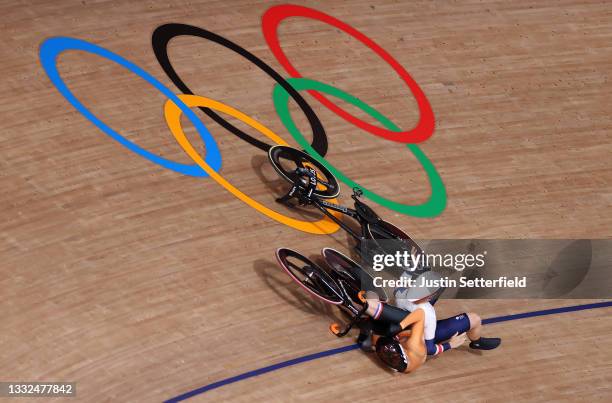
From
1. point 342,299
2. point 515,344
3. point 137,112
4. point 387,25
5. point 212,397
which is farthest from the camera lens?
point 387,25

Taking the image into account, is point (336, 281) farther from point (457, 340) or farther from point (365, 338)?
point (457, 340)

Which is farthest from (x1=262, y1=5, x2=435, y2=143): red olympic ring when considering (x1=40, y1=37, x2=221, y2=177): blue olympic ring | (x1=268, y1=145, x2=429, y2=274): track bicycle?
(x1=40, y1=37, x2=221, y2=177): blue olympic ring

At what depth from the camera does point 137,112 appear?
7723 millimetres

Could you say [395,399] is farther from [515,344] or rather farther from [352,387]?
[515,344]

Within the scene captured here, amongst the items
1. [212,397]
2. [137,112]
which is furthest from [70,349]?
[137,112]

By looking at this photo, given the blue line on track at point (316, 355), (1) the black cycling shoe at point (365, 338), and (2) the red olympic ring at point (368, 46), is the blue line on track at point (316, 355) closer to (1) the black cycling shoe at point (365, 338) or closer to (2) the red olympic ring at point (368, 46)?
(1) the black cycling shoe at point (365, 338)

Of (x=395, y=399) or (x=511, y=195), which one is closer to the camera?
(x=395, y=399)

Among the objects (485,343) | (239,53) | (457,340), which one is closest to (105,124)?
(239,53)

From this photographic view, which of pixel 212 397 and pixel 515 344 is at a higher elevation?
pixel 515 344

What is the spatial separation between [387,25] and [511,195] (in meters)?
2.63

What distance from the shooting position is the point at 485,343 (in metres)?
6.46

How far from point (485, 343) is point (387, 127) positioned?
8.96ft

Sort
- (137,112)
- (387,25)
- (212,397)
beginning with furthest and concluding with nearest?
1. (387,25)
2. (137,112)
3. (212,397)

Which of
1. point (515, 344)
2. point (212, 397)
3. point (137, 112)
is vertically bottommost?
point (212, 397)
